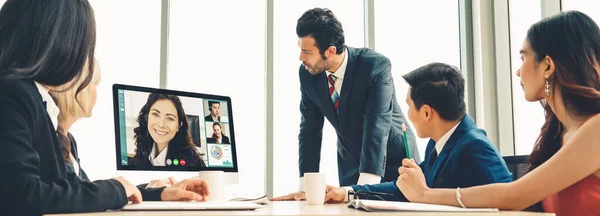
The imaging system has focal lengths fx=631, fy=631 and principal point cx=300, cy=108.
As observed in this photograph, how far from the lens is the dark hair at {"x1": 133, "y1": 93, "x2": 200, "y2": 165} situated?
1.94 m

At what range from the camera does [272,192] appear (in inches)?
154

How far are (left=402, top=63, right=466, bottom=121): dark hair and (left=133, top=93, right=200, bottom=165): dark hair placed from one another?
0.77 metres

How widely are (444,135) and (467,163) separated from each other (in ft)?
0.88

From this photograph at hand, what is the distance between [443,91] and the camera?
2.04 m

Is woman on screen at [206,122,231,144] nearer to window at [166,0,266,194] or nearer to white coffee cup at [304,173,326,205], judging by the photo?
white coffee cup at [304,173,326,205]

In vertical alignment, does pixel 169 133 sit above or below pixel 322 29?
below

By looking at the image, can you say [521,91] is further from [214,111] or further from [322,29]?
[214,111]

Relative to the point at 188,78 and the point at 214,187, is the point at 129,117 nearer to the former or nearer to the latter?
the point at 214,187

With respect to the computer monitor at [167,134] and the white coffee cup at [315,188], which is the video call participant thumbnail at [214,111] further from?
the white coffee cup at [315,188]

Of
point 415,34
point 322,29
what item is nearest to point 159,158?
point 322,29

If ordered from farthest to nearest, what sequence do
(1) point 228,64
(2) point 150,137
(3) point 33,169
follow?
(1) point 228,64 < (2) point 150,137 < (3) point 33,169

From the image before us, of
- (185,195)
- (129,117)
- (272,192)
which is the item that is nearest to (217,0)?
(272,192)

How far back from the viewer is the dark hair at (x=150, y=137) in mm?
1942

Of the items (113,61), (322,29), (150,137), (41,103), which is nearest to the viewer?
(41,103)
